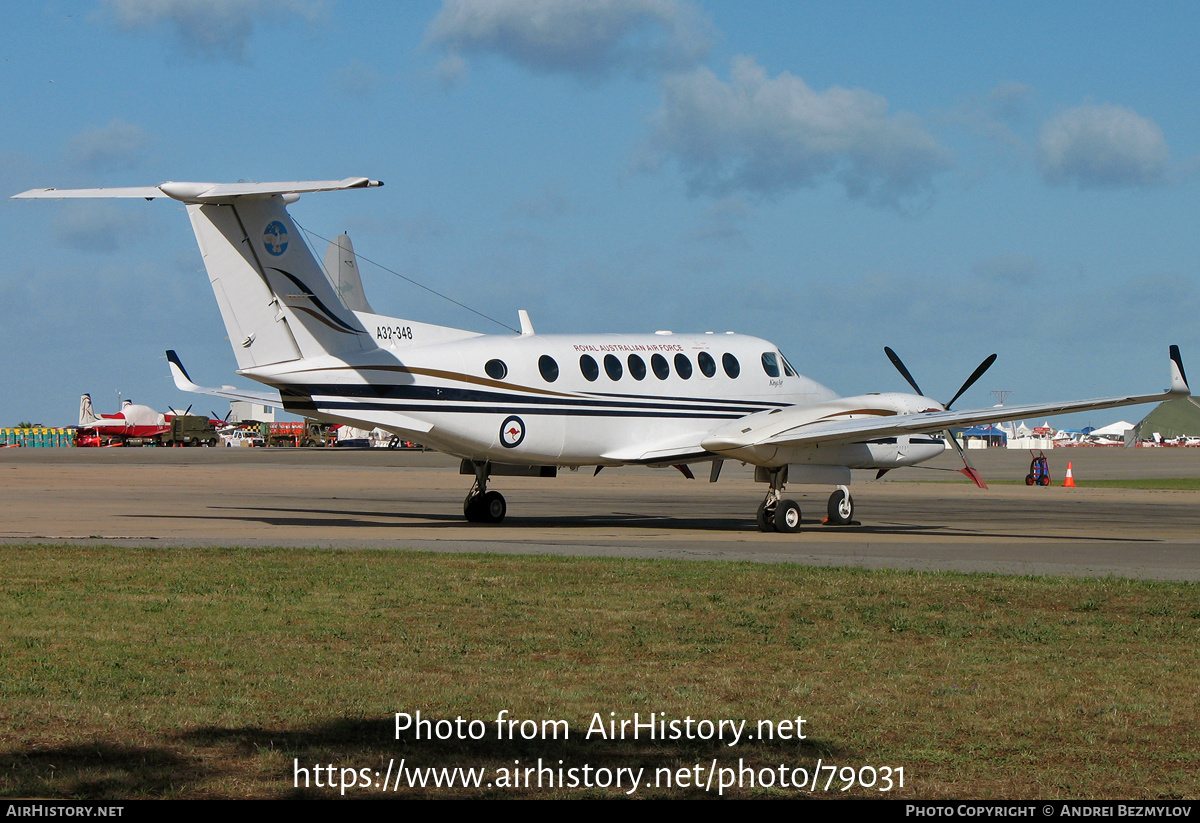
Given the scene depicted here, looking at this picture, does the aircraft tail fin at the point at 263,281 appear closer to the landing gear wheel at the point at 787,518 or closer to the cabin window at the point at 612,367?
the cabin window at the point at 612,367

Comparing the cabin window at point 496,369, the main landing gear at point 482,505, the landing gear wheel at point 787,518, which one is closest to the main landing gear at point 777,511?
the landing gear wheel at point 787,518

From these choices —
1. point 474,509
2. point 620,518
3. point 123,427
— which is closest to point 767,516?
point 620,518

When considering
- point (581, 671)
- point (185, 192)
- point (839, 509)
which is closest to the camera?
point (581, 671)

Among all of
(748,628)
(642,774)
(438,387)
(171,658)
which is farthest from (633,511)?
(642,774)

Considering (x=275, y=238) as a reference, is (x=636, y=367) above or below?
below

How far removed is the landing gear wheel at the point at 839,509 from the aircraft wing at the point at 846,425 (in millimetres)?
2042

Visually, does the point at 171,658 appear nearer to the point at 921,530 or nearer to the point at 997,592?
the point at 997,592

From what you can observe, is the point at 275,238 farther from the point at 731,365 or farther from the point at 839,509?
the point at 839,509

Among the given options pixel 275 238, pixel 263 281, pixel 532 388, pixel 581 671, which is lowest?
pixel 581 671

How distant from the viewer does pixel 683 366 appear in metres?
25.0

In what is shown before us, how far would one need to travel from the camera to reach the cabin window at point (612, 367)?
2405 centimetres

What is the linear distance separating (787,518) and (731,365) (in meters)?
3.96

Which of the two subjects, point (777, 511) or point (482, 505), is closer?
point (777, 511)

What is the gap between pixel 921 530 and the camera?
2447 centimetres
